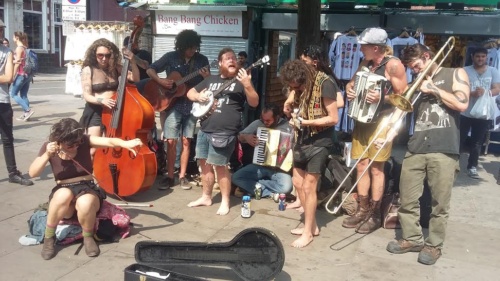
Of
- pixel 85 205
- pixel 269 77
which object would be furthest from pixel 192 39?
pixel 269 77

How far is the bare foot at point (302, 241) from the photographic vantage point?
429 centimetres

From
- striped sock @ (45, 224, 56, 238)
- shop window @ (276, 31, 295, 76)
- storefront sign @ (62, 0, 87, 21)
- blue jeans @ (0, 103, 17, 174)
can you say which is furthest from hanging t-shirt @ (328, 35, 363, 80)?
storefront sign @ (62, 0, 87, 21)

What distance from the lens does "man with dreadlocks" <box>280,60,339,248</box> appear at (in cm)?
413

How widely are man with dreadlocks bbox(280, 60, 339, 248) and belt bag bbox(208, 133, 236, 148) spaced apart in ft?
2.55

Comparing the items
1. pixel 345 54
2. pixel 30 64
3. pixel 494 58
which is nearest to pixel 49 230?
pixel 345 54

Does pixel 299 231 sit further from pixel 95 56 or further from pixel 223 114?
pixel 95 56

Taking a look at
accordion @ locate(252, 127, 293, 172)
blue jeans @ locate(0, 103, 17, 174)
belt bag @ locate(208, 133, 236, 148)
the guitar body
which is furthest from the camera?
the guitar body

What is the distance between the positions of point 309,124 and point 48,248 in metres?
2.33

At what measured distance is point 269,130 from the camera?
5508 millimetres

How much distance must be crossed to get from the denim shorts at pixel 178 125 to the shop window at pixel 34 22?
23.1m

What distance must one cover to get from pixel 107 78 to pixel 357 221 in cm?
297

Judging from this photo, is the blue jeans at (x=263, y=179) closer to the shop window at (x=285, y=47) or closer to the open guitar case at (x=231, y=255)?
the open guitar case at (x=231, y=255)

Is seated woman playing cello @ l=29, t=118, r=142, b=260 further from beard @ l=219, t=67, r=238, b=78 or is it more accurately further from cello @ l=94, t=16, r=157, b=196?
beard @ l=219, t=67, r=238, b=78

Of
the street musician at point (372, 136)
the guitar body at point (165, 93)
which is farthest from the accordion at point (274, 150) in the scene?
the guitar body at point (165, 93)
